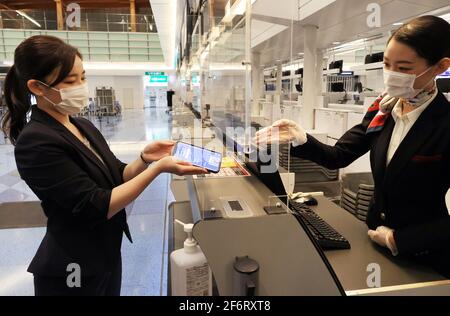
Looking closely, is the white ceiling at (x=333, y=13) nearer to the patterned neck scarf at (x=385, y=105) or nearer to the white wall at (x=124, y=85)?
→ the patterned neck scarf at (x=385, y=105)

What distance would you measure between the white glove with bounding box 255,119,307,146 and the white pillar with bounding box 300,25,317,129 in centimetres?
445

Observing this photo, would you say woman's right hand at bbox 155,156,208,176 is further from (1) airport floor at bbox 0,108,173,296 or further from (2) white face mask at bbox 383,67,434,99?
(1) airport floor at bbox 0,108,173,296

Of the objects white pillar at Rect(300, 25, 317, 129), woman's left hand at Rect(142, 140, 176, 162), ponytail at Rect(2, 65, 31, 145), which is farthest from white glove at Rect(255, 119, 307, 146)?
white pillar at Rect(300, 25, 317, 129)

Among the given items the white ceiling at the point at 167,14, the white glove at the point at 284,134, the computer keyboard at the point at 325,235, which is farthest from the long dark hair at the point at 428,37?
the white ceiling at the point at 167,14

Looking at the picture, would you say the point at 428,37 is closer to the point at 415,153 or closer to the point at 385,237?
the point at 415,153

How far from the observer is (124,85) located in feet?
74.5

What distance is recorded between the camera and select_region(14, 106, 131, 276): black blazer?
959mm

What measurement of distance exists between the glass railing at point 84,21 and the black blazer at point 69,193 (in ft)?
45.5

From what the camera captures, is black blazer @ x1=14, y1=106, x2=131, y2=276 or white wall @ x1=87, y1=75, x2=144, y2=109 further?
white wall @ x1=87, y1=75, x2=144, y2=109

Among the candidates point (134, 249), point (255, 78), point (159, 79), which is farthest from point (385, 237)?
point (159, 79)

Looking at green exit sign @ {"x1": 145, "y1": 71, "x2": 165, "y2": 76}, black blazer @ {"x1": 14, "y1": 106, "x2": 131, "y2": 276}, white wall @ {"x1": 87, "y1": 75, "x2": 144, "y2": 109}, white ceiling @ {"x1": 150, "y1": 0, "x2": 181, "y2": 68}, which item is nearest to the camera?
black blazer @ {"x1": 14, "y1": 106, "x2": 131, "y2": 276}

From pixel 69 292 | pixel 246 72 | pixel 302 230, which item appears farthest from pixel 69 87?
pixel 246 72

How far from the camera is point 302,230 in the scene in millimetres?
873

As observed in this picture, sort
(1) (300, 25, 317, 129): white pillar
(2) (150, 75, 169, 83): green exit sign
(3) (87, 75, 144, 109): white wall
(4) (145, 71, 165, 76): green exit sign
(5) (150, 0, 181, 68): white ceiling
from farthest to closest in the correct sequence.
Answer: (2) (150, 75, 169, 83): green exit sign < (3) (87, 75, 144, 109): white wall < (4) (145, 71, 165, 76): green exit sign < (5) (150, 0, 181, 68): white ceiling < (1) (300, 25, 317, 129): white pillar
